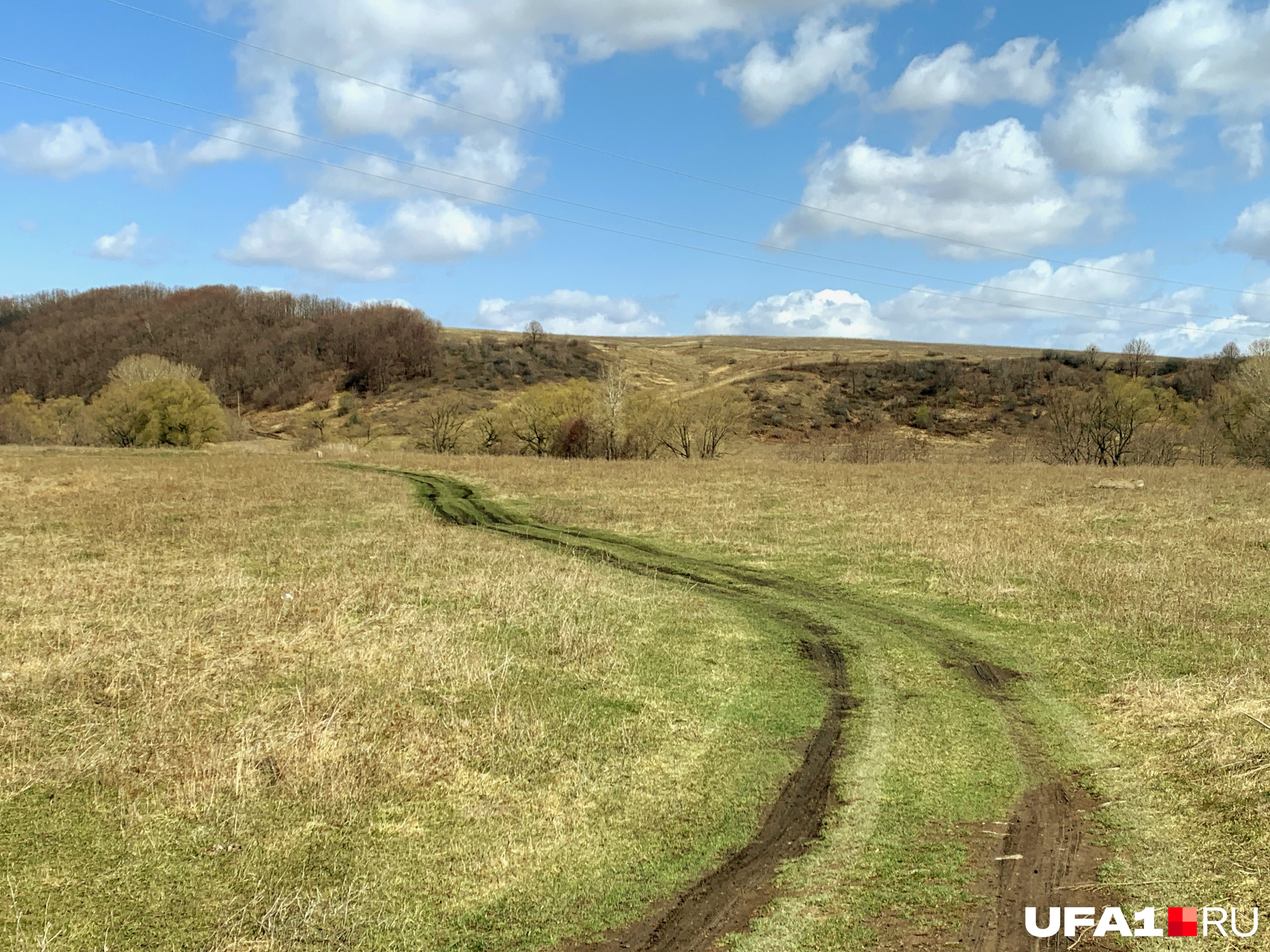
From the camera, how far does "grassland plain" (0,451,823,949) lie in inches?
234

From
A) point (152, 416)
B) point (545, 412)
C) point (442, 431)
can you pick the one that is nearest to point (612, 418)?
point (545, 412)

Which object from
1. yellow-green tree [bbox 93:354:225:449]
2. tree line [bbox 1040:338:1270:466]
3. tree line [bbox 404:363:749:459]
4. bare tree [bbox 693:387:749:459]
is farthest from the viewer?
yellow-green tree [bbox 93:354:225:449]

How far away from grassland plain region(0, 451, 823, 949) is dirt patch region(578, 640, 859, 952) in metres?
0.21

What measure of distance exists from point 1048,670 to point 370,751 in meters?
Answer: 9.01

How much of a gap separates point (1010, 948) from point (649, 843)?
9.17 feet

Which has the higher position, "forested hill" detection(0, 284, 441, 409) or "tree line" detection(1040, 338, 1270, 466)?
"forested hill" detection(0, 284, 441, 409)

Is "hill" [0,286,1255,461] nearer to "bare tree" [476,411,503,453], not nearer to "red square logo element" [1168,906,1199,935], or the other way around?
"bare tree" [476,411,503,453]

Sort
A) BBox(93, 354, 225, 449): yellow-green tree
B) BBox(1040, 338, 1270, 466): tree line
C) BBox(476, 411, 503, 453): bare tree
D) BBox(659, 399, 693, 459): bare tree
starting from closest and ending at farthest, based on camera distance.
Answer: BBox(1040, 338, 1270, 466): tree line → BBox(659, 399, 693, 459): bare tree → BBox(93, 354, 225, 449): yellow-green tree → BBox(476, 411, 503, 453): bare tree

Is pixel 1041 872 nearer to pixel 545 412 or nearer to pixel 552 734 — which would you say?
pixel 552 734

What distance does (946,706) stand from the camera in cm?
998

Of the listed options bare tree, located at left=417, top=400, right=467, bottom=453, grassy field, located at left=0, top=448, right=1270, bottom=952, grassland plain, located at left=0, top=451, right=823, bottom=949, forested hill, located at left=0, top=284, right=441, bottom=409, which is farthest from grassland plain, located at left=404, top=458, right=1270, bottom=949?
forested hill, located at left=0, top=284, right=441, bottom=409

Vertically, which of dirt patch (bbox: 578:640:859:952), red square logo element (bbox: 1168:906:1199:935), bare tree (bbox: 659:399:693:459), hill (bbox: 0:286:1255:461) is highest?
hill (bbox: 0:286:1255:461)

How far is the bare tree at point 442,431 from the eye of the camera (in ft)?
242

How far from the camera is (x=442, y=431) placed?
244 ft
